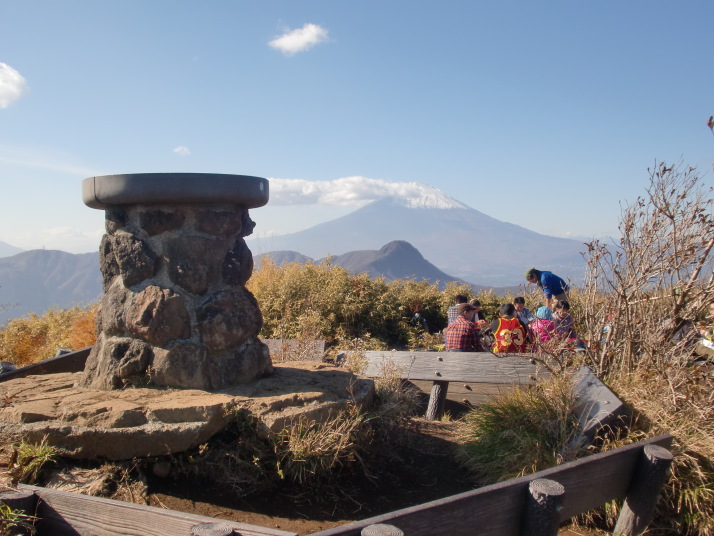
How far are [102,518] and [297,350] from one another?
4.68 m

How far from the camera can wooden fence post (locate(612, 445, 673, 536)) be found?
376cm

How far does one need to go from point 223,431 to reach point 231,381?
1.92 feet

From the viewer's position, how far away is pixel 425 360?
682cm

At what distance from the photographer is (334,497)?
3961mm

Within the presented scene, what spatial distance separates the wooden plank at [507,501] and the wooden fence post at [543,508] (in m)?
0.05

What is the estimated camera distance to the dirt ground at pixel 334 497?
3.61 m

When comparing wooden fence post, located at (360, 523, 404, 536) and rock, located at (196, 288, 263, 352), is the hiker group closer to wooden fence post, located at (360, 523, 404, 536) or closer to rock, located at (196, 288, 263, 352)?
rock, located at (196, 288, 263, 352)

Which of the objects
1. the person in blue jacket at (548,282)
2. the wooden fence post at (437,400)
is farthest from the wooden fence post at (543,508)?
the person in blue jacket at (548,282)

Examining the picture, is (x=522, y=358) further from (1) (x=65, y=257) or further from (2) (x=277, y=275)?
(1) (x=65, y=257)

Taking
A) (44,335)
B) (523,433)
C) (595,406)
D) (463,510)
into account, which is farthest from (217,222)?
(44,335)

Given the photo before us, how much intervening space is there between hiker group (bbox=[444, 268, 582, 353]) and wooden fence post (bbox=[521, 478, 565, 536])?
2784 mm

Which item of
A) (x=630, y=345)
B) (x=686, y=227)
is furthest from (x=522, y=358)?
(x=686, y=227)

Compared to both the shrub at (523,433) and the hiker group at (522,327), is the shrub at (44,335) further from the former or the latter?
the shrub at (523,433)

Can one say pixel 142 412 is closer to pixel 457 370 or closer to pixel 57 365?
pixel 57 365
